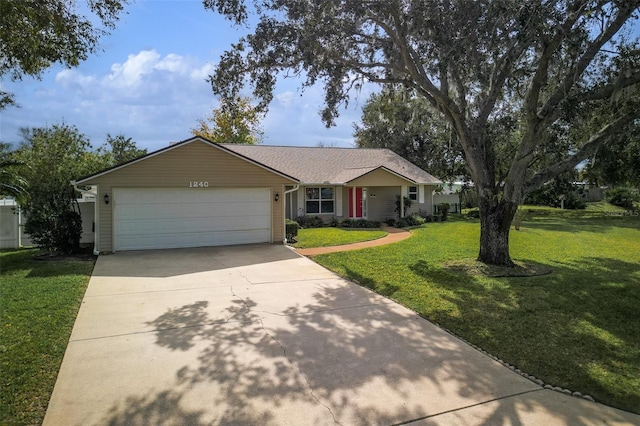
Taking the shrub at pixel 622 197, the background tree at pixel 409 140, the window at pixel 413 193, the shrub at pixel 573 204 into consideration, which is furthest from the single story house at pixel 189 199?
the shrub at pixel 622 197

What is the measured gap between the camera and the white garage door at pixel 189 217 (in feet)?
42.8

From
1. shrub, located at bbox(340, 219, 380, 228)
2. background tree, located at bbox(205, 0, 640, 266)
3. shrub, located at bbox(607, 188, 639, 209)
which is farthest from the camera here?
shrub, located at bbox(607, 188, 639, 209)

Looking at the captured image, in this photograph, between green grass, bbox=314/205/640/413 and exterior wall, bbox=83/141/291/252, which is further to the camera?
exterior wall, bbox=83/141/291/252

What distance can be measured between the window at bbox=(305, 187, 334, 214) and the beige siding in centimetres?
155

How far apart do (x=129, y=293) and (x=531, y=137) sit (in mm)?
9745

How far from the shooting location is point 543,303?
7480 millimetres

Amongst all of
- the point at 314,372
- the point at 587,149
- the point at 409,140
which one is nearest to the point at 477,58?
the point at 587,149

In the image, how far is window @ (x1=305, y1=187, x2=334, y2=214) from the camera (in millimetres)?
22047

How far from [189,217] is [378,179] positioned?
38.2ft

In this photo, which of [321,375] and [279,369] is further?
[279,369]

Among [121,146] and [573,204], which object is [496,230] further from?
[573,204]

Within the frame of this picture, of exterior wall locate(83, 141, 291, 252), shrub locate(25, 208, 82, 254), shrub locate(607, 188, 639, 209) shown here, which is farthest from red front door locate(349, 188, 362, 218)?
shrub locate(607, 188, 639, 209)

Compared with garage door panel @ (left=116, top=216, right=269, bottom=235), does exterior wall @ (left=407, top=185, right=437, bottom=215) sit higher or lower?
higher

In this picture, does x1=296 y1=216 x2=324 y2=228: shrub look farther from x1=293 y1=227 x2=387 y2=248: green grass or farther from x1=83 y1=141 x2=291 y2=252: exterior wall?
x1=83 y1=141 x2=291 y2=252: exterior wall
